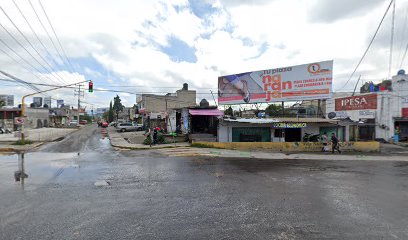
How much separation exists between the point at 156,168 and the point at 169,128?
69.4ft

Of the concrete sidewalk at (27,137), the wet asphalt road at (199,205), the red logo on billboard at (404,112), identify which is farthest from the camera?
the red logo on billboard at (404,112)

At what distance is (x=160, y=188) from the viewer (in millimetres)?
8984

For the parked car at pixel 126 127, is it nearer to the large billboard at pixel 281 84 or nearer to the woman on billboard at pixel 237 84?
the woman on billboard at pixel 237 84

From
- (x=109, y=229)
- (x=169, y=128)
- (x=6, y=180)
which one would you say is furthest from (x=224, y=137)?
(x=109, y=229)

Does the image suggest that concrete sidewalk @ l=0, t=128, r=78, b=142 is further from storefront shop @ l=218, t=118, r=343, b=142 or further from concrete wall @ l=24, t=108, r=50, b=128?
concrete wall @ l=24, t=108, r=50, b=128

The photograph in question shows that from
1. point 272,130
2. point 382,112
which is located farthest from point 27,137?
point 382,112

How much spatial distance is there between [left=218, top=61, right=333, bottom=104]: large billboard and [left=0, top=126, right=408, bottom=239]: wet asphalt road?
577 inches

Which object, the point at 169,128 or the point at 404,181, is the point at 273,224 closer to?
the point at 404,181

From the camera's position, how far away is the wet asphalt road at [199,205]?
5414 mm

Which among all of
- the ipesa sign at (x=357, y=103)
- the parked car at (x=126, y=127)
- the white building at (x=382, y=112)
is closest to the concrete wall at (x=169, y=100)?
the parked car at (x=126, y=127)

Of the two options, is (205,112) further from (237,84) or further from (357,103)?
(357,103)

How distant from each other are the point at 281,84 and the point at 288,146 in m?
7.30

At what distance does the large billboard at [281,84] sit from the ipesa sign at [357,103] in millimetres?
11170

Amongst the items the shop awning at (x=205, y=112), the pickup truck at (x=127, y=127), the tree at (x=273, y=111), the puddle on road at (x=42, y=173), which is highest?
the tree at (x=273, y=111)
